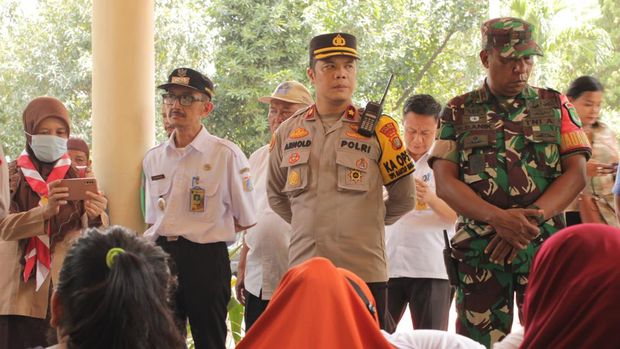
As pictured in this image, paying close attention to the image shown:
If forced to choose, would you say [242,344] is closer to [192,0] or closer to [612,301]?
[612,301]

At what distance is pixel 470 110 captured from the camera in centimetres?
321

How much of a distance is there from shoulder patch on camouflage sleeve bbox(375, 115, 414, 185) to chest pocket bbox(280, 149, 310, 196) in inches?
12.0

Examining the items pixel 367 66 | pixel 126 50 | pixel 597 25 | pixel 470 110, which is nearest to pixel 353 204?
pixel 470 110

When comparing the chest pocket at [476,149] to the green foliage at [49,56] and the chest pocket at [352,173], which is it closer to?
the chest pocket at [352,173]

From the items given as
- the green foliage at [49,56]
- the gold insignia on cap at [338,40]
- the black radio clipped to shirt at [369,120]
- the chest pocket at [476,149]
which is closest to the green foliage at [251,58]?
the green foliage at [49,56]

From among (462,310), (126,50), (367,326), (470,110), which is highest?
(126,50)

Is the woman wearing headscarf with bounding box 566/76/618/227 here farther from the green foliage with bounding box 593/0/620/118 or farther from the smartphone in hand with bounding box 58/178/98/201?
the green foliage with bounding box 593/0/620/118

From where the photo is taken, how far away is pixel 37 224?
145 inches

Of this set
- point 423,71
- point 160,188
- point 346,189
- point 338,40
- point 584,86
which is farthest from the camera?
point 423,71

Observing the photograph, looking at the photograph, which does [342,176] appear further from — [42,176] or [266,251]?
[42,176]

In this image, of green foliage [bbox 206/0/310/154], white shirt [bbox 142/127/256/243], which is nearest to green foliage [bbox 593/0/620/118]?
green foliage [bbox 206/0/310/154]

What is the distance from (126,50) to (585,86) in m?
2.57

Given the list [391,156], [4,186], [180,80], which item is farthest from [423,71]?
[4,186]

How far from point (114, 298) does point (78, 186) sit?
209 cm
